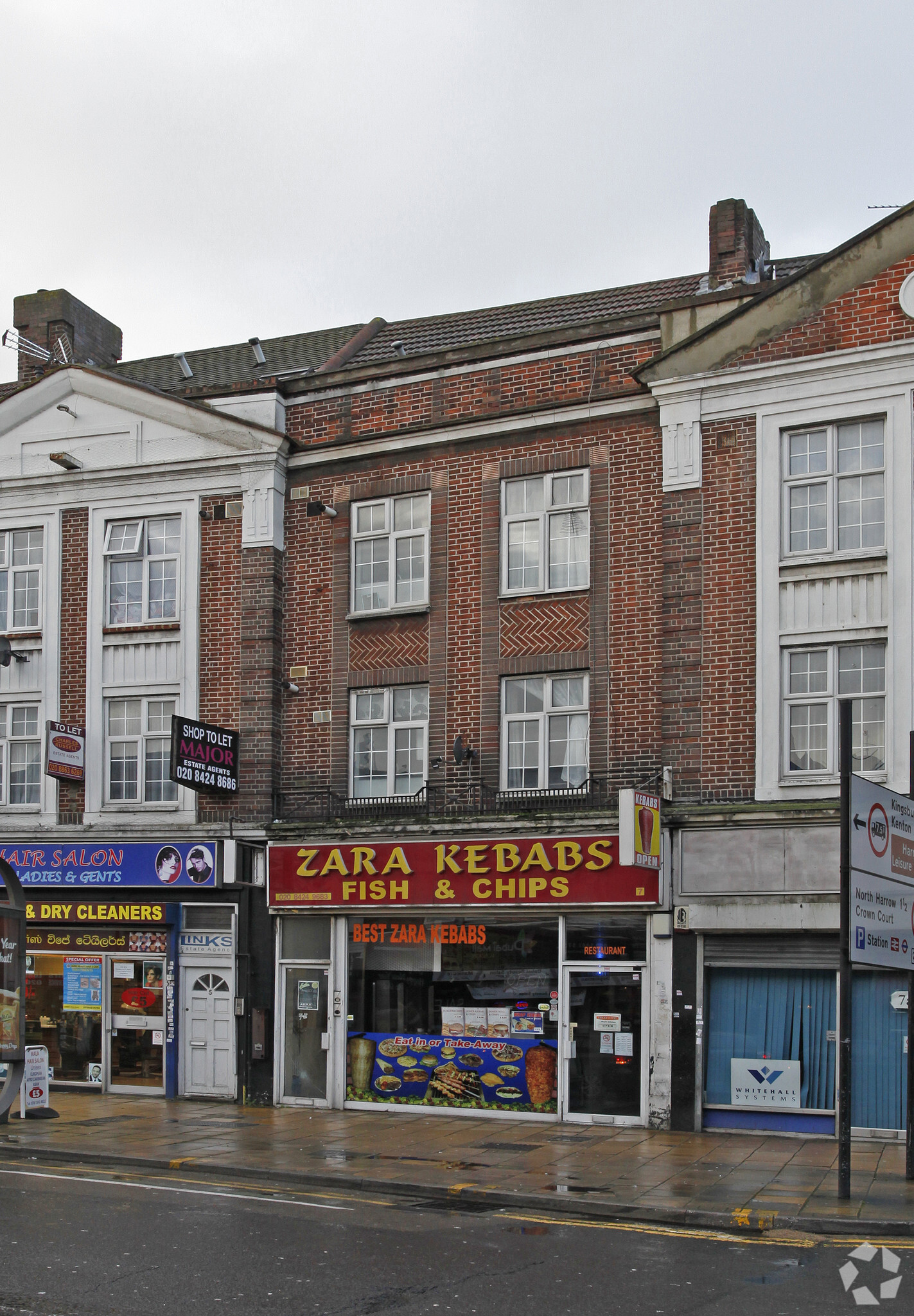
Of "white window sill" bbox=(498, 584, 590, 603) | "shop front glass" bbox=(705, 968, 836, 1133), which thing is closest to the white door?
"white window sill" bbox=(498, 584, 590, 603)

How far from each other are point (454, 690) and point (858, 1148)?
815 cm

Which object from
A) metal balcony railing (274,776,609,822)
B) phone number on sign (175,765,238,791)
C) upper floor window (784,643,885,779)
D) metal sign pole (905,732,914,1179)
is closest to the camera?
metal sign pole (905,732,914,1179)

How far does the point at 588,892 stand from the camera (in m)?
18.6

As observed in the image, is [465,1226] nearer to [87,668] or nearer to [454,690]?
[454,690]

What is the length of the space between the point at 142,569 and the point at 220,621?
1.67 meters

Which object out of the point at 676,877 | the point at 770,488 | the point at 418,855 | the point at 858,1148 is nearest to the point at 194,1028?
the point at 418,855

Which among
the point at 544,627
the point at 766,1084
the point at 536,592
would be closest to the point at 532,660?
the point at 544,627

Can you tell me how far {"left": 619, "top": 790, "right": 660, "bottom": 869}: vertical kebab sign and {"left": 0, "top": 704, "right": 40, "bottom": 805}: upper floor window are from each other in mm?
10348

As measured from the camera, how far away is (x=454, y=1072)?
19.7 m

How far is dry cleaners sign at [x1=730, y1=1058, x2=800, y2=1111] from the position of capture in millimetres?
17422

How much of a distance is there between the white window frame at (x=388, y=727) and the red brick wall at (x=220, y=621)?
1888mm

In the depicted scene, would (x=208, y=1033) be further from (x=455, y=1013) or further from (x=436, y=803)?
(x=436, y=803)

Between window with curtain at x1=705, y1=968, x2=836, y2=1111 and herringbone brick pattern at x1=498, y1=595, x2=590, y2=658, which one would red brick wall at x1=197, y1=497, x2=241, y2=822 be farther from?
window with curtain at x1=705, y1=968, x2=836, y2=1111

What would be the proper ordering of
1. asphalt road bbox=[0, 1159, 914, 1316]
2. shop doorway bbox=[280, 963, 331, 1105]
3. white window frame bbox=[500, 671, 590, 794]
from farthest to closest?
shop doorway bbox=[280, 963, 331, 1105] < white window frame bbox=[500, 671, 590, 794] < asphalt road bbox=[0, 1159, 914, 1316]
